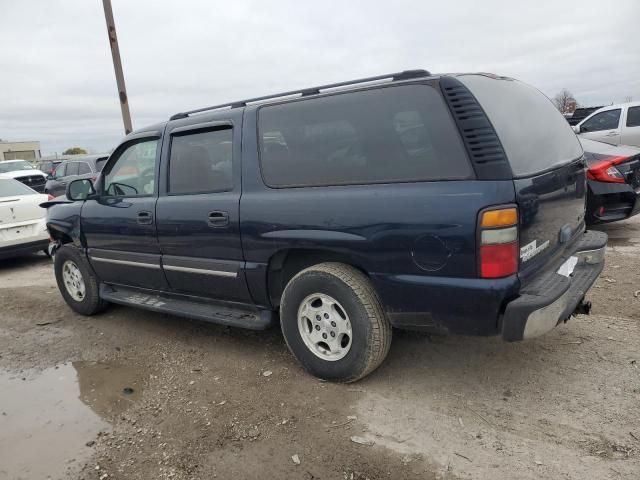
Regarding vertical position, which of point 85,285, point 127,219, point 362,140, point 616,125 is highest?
point 616,125

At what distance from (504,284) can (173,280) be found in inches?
103

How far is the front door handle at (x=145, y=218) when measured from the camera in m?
3.95

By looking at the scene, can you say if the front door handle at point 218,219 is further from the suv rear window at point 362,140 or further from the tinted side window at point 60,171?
the tinted side window at point 60,171

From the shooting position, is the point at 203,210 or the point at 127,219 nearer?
the point at 203,210

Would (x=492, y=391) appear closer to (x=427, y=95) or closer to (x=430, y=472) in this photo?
(x=430, y=472)

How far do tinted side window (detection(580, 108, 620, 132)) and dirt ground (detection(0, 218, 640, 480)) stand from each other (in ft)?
26.1

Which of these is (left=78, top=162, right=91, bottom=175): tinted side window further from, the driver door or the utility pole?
the driver door

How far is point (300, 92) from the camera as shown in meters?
3.31

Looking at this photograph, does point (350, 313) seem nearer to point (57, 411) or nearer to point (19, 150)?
point (57, 411)

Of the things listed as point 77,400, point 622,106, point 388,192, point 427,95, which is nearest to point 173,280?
point 77,400

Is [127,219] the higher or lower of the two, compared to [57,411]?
higher

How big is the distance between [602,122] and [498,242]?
10371mm

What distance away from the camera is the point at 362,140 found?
9.52 ft

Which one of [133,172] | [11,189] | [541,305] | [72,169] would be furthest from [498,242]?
[72,169]
